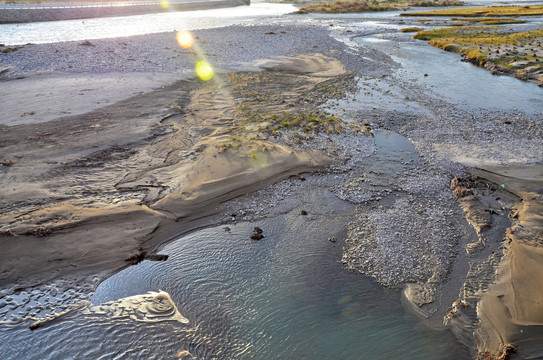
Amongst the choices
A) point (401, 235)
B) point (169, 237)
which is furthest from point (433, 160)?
point (169, 237)

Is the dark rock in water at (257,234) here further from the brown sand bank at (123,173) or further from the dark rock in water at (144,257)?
the dark rock in water at (144,257)

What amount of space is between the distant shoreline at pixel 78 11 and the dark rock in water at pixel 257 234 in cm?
6666

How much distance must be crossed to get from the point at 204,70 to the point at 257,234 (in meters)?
21.9

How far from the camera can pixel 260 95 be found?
24.9 m

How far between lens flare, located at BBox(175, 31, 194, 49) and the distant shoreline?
30.4 meters

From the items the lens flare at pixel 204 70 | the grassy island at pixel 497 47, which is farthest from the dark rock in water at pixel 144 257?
the grassy island at pixel 497 47

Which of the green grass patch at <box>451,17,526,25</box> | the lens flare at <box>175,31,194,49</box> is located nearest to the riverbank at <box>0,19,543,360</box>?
the lens flare at <box>175,31,194,49</box>

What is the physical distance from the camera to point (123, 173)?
14.9 metres

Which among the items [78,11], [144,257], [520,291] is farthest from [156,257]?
[78,11]

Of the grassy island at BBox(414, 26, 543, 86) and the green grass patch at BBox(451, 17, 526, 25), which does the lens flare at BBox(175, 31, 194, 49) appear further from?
the green grass patch at BBox(451, 17, 526, 25)

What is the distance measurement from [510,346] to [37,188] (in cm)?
1563

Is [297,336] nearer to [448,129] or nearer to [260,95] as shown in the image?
[448,129]

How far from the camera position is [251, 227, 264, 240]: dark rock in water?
11.9m

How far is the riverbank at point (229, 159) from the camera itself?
11.0 meters
